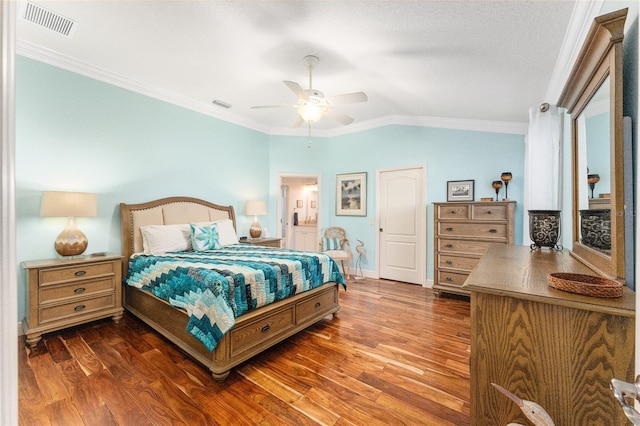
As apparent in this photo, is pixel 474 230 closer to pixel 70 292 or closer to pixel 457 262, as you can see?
pixel 457 262

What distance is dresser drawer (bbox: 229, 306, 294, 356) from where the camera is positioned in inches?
83.7

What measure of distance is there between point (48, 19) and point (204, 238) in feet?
8.00

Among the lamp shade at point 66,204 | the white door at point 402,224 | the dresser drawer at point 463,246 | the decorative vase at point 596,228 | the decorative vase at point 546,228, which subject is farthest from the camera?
the white door at point 402,224

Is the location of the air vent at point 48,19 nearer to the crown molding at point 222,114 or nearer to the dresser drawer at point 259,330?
the crown molding at point 222,114

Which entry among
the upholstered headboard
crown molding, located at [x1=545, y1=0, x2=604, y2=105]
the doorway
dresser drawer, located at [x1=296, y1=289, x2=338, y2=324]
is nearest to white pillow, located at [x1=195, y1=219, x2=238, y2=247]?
the upholstered headboard

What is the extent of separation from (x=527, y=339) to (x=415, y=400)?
3.74ft

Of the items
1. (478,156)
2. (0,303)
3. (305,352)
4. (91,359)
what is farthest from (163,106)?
(478,156)

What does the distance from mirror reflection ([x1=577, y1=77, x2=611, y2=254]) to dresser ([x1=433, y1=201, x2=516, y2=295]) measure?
213 cm

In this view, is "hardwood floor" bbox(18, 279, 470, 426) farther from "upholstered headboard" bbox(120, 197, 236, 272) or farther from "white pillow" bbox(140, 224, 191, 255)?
"upholstered headboard" bbox(120, 197, 236, 272)

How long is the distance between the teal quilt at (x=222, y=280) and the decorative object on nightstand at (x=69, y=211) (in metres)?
0.55

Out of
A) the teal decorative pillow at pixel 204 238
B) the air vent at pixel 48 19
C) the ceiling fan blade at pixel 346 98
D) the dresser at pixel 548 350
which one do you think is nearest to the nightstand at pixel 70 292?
the teal decorative pillow at pixel 204 238

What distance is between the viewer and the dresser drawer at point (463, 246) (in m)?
3.69

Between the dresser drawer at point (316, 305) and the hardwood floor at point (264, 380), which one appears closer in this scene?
the hardwood floor at point (264, 380)

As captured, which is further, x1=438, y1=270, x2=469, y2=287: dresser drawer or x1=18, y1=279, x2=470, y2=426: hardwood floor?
x1=438, y1=270, x2=469, y2=287: dresser drawer
